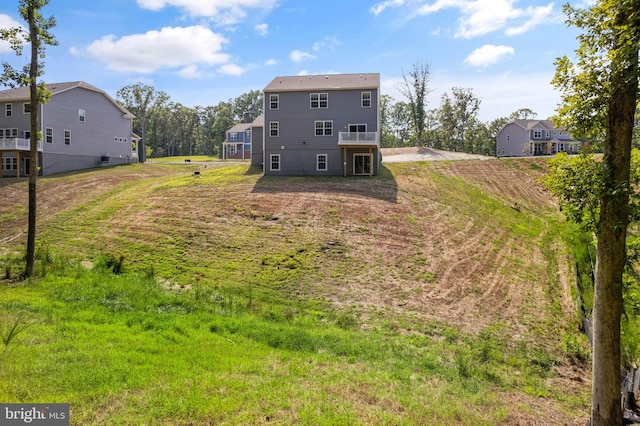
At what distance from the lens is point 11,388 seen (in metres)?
5.25

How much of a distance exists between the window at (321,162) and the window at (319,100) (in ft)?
14.0

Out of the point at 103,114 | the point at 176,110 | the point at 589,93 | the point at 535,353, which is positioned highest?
the point at 176,110

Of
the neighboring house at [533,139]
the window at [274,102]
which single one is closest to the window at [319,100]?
the window at [274,102]

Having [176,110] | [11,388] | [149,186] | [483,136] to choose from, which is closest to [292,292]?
[11,388]

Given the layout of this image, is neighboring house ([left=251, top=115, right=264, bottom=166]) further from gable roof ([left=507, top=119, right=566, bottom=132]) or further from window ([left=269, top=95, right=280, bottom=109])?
gable roof ([left=507, top=119, right=566, bottom=132])

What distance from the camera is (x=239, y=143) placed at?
66.8 m

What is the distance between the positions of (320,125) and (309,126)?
0.95 m

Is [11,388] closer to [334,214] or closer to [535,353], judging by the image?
[535,353]

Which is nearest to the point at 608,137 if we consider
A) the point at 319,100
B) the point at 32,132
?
the point at 32,132

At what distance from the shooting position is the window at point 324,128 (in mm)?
32062

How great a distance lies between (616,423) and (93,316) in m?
10.4

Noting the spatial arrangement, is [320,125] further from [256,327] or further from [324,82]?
[256,327]

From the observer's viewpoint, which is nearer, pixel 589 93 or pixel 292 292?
pixel 589 93

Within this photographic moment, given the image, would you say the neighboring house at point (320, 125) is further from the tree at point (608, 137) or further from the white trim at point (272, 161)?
the tree at point (608, 137)
